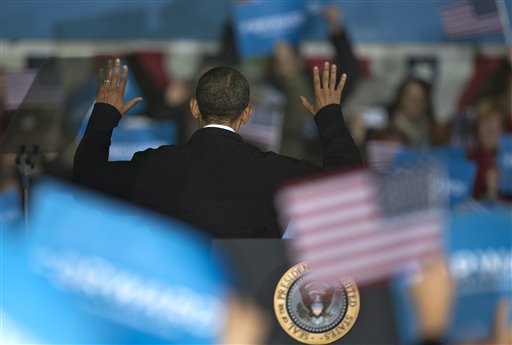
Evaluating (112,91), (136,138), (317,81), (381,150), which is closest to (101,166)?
A: (112,91)

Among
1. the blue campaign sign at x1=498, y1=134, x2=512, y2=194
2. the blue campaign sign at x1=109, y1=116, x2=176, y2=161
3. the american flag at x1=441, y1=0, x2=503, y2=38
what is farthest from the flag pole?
the blue campaign sign at x1=109, y1=116, x2=176, y2=161

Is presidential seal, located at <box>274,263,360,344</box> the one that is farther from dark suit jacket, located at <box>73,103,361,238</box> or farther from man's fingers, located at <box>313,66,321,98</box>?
man's fingers, located at <box>313,66,321,98</box>

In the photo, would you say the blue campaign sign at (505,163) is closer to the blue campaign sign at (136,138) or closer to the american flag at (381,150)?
the american flag at (381,150)

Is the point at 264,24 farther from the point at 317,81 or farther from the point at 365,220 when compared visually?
the point at 365,220

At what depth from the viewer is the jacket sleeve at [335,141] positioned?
2.60m

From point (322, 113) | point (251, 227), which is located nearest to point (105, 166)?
point (251, 227)

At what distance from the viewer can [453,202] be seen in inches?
186

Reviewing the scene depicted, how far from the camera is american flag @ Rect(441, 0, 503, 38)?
664 cm

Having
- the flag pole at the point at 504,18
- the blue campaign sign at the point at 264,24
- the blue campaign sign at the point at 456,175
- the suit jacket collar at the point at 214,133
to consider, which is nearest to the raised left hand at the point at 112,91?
the suit jacket collar at the point at 214,133

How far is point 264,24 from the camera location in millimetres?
5801

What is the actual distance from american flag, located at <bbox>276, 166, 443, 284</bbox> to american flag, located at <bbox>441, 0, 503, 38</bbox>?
5059 mm

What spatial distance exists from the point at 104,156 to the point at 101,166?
1.7 inches

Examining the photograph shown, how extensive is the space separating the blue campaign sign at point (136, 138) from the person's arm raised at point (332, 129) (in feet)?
8.75

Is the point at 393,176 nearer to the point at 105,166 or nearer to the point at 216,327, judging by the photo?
the point at 216,327
